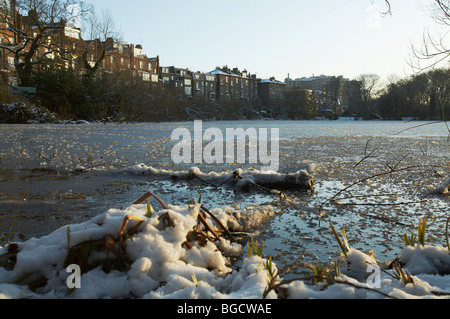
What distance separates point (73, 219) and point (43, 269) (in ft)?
3.77

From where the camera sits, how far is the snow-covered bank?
3.17 feet

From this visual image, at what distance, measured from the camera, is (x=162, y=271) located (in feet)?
3.57

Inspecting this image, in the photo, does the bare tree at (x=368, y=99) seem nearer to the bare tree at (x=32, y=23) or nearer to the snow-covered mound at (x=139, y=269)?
the snow-covered mound at (x=139, y=269)

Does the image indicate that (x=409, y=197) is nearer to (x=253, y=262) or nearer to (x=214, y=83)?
(x=253, y=262)

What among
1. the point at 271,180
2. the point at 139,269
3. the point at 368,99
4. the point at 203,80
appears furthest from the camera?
the point at 203,80

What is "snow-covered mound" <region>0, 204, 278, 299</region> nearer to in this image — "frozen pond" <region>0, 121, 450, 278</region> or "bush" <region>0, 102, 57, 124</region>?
"frozen pond" <region>0, 121, 450, 278</region>

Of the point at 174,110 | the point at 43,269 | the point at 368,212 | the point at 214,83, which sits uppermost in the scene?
the point at 214,83

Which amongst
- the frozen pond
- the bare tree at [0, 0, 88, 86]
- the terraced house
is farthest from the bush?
the terraced house

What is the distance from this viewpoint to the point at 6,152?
5949 millimetres

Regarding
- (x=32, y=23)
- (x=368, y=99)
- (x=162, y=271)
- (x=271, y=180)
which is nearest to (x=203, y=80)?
(x=32, y=23)

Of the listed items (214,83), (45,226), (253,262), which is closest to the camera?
(253,262)

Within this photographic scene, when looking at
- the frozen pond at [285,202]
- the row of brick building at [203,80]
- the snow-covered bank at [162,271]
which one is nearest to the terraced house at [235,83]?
the row of brick building at [203,80]

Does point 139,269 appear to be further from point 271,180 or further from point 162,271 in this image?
point 271,180
